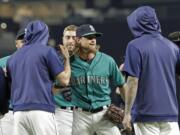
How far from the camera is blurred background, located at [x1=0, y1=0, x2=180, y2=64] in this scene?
12773 mm

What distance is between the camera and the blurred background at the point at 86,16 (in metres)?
12.8

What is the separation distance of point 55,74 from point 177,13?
6922 mm

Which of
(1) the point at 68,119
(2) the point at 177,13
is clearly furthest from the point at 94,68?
(2) the point at 177,13

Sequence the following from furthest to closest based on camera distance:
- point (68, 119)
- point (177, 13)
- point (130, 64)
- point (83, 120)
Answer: point (177, 13) → point (68, 119) → point (83, 120) → point (130, 64)

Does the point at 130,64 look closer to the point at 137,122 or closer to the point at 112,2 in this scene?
the point at 137,122

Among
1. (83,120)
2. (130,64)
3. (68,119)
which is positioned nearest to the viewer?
(130,64)

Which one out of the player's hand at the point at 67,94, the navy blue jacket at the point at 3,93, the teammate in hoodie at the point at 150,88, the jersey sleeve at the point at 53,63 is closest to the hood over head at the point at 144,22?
the teammate in hoodie at the point at 150,88

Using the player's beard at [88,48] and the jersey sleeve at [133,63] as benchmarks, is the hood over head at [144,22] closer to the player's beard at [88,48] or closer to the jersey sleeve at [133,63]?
the jersey sleeve at [133,63]

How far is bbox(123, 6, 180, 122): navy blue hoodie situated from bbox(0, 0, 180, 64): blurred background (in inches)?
239

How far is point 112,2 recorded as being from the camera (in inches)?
526

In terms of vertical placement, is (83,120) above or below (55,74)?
below

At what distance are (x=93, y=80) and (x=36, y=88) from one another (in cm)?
99

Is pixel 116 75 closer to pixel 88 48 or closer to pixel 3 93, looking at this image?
pixel 88 48

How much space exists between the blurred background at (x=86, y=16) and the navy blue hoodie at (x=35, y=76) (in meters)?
6.01
